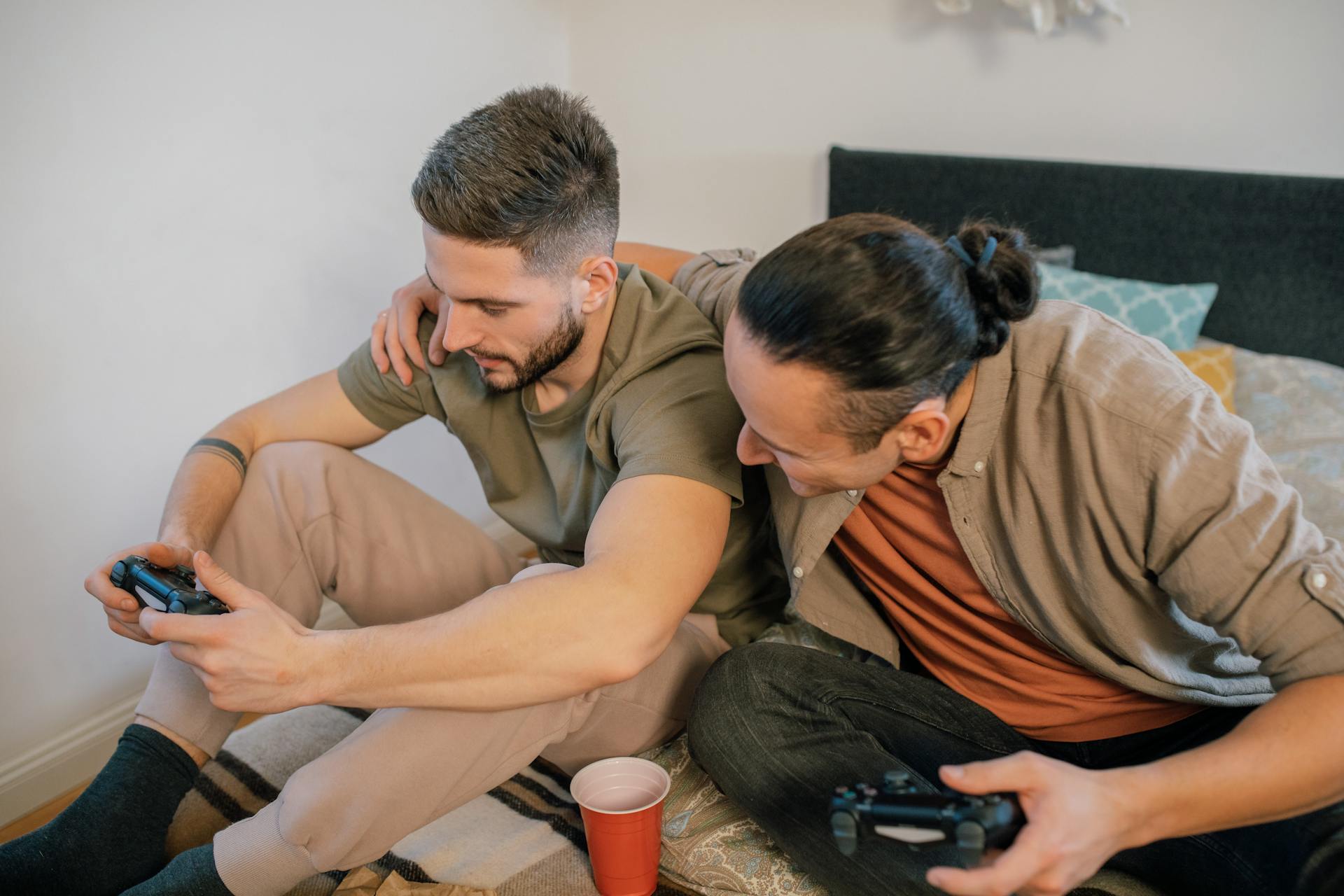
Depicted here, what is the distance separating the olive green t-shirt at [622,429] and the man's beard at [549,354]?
0.16ft

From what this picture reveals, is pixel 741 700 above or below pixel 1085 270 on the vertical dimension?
below

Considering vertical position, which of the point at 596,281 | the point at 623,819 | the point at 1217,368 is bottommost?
the point at 623,819

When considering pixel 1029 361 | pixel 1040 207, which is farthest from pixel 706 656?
pixel 1040 207

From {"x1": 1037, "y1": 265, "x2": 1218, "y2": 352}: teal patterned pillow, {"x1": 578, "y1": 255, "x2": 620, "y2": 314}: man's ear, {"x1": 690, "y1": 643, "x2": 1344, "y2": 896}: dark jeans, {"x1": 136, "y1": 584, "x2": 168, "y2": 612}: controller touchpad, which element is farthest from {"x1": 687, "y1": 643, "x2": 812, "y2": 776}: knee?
{"x1": 1037, "y1": 265, "x2": 1218, "y2": 352}: teal patterned pillow

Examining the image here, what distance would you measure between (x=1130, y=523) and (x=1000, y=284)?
0.86 feet

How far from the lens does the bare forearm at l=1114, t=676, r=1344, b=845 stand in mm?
875

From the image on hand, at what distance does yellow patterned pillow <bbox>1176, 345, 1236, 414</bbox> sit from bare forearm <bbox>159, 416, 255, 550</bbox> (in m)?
1.62

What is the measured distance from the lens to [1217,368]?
1929mm

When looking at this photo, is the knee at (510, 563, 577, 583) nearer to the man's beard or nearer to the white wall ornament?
the man's beard

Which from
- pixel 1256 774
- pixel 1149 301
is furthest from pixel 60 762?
pixel 1149 301

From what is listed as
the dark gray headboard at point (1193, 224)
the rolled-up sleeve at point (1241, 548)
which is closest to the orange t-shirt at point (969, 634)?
the rolled-up sleeve at point (1241, 548)

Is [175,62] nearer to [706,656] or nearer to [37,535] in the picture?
[37,535]

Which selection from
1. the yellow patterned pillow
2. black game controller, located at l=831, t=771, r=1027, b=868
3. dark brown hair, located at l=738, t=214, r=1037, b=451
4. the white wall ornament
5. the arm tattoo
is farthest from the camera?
the white wall ornament

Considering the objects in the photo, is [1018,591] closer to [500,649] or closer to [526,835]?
[500,649]
